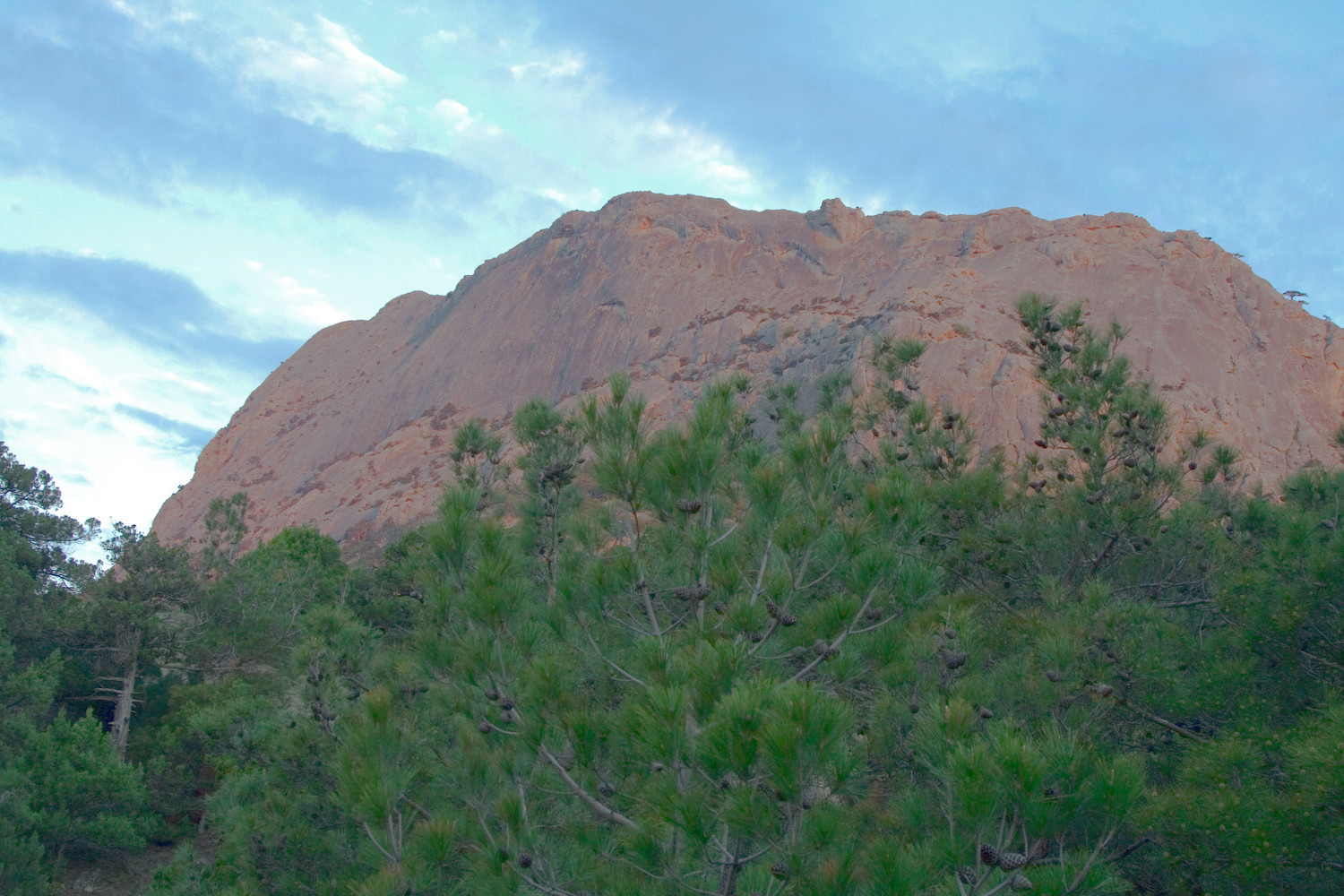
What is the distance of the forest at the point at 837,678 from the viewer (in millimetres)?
3541

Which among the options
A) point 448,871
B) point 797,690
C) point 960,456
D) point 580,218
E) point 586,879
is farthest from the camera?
point 580,218

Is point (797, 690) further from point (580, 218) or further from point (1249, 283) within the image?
point (580, 218)

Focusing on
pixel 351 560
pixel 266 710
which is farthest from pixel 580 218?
pixel 266 710

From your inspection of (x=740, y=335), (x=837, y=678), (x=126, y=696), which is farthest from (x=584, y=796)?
(x=740, y=335)

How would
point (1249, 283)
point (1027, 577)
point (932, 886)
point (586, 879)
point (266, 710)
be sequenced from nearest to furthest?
point (932, 886), point (586, 879), point (1027, 577), point (266, 710), point (1249, 283)

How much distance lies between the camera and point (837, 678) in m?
5.07

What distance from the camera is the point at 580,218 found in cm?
7069

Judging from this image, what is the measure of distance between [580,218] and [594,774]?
227ft

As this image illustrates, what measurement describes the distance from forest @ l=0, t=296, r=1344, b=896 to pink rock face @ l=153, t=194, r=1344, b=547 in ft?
102

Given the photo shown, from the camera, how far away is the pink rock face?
148 ft

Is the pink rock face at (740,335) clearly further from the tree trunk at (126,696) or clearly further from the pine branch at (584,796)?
the pine branch at (584,796)

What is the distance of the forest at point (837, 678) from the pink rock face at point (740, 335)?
102ft

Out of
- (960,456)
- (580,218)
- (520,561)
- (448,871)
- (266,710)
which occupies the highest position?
(580,218)

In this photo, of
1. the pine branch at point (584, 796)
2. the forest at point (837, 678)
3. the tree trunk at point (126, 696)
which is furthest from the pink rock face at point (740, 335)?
the pine branch at point (584, 796)
